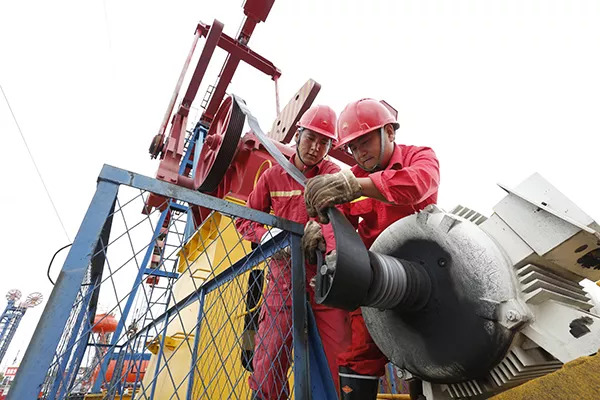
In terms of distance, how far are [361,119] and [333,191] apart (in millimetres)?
553

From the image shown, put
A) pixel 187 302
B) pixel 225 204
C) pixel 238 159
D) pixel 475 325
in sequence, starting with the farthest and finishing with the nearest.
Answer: pixel 238 159 → pixel 187 302 → pixel 225 204 → pixel 475 325

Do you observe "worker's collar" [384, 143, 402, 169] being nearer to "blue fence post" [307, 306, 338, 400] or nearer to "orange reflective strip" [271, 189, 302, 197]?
"orange reflective strip" [271, 189, 302, 197]

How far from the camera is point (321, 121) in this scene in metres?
2.28

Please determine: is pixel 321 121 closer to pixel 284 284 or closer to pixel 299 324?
pixel 284 284

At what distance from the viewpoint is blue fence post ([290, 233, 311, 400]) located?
1.33 meters

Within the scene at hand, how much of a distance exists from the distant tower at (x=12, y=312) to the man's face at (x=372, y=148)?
3424cm

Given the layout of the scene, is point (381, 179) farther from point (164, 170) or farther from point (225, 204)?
point (164, 170)

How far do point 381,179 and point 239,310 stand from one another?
210 cm

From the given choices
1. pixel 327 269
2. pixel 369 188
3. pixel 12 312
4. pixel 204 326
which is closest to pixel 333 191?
pixel 369 188

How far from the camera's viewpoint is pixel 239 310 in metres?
2.86

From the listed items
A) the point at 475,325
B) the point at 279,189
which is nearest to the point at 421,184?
the point at 475,325

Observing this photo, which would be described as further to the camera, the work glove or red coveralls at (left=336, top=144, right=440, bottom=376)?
the work glove

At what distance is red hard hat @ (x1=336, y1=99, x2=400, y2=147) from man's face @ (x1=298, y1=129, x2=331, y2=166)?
1.87 feet

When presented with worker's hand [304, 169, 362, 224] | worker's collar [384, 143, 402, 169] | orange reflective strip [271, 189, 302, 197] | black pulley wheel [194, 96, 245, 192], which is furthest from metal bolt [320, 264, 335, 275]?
black pulley wheel [194, 96, 245, 192]
